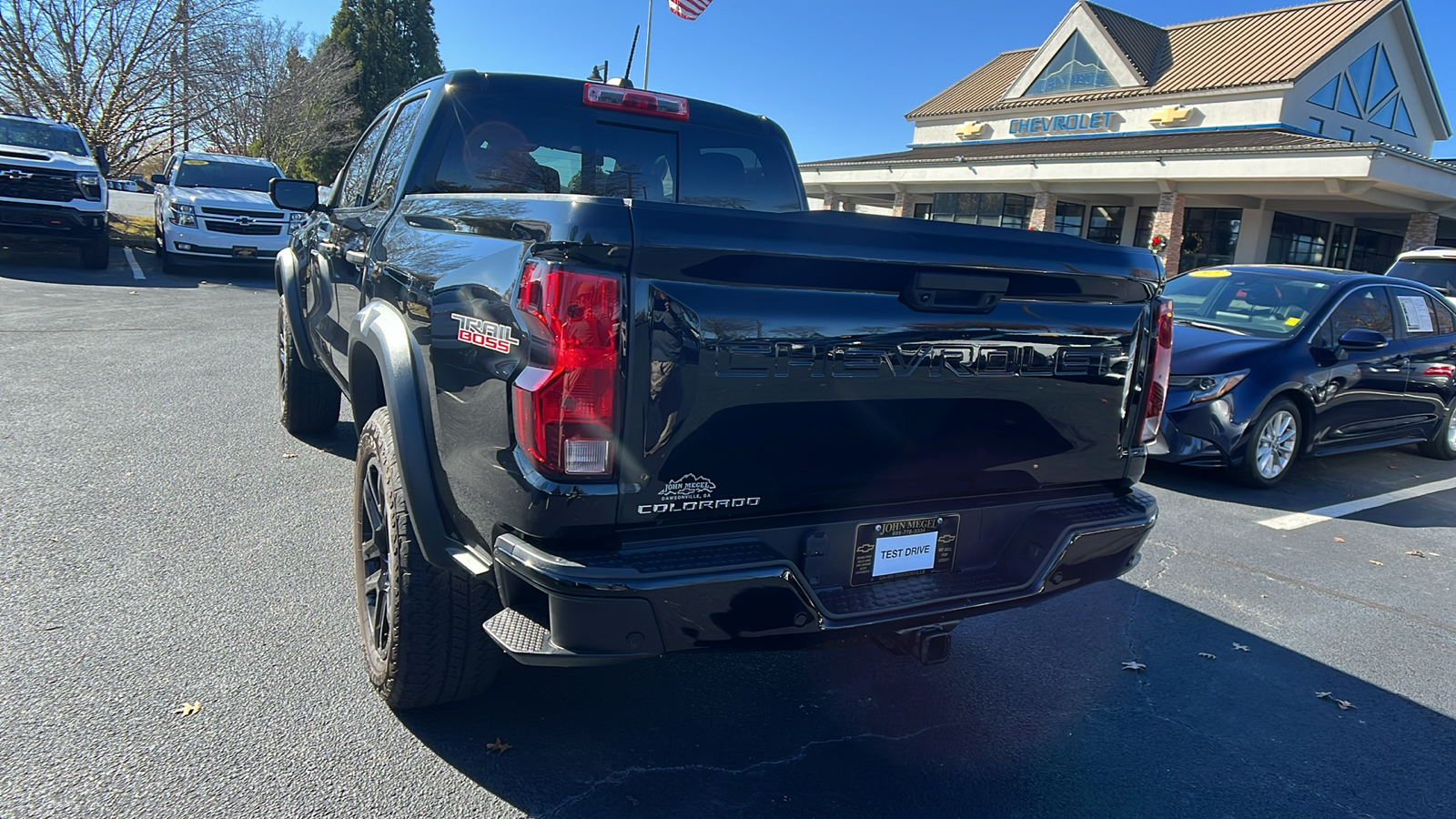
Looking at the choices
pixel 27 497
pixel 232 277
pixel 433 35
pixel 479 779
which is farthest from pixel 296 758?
pixel 433 35

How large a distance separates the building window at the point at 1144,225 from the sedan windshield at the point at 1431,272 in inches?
464

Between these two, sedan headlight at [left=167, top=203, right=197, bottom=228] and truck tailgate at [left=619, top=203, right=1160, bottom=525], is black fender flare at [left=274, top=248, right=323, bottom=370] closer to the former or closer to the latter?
truck tailgate at [left=619, top=203, right=1160, bottom=525]

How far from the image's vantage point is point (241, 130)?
29531 millimetres

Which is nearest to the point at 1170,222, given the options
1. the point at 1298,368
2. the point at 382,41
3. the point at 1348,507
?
the point at 1298,368

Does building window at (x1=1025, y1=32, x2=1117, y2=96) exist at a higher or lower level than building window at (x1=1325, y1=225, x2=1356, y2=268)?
higher

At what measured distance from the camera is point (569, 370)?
2.14 m

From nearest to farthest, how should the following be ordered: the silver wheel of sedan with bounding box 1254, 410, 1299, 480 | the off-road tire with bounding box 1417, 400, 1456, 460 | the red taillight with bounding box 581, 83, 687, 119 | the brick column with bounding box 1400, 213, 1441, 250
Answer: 1. the red taillight with bounding box 581, 83, 687, 119
2. the silver wheel of sedan with bounding box 1254, 410, 1299, 480
3. the off-road tire with bounding box 1417, 400, 1456, 460
4. the brick column with bounding box 1400, 213, 1441, 250

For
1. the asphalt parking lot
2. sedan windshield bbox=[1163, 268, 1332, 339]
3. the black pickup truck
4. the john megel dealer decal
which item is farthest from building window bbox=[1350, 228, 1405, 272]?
the john megel dealer decal

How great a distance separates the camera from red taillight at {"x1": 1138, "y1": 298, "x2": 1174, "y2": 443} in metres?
3.01

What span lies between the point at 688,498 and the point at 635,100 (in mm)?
2510

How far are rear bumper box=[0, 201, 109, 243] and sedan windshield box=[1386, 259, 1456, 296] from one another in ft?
58.3

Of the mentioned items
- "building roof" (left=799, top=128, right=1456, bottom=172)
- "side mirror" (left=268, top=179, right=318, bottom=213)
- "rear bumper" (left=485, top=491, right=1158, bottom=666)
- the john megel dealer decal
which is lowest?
"rear bumper" (left=485, top=491, right=1158, bottom=666)

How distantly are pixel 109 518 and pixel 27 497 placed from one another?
1.76 ft

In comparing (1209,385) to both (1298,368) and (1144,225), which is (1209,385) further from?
(1144,225)
